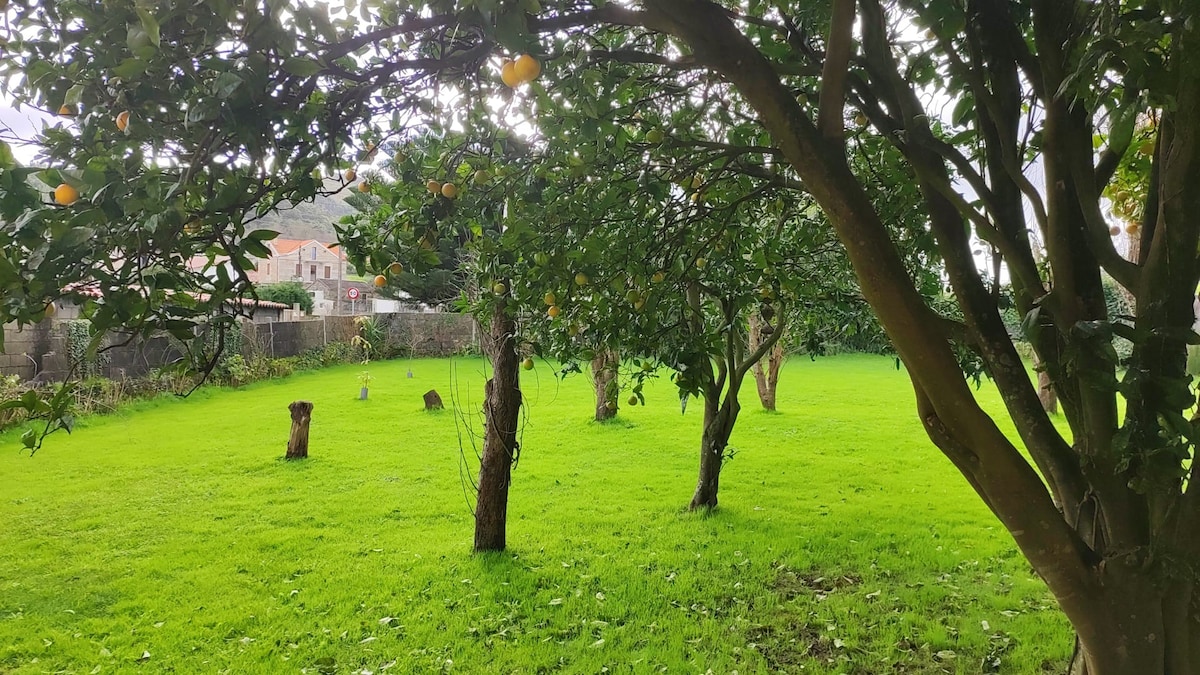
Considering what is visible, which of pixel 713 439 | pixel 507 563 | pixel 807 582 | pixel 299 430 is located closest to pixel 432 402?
pixel 299 430

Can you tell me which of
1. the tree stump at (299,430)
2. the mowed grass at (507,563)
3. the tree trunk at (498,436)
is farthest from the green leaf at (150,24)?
the tree stump at (299,430)

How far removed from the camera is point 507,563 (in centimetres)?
454

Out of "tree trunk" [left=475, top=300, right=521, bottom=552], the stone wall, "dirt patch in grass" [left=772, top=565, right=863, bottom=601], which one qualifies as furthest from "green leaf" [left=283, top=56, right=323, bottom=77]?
"dirt patch in grass" [left=772, top=565, right=863, bottom=601]

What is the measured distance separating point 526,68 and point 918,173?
1230mm

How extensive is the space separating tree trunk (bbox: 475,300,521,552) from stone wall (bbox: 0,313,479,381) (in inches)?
70.2

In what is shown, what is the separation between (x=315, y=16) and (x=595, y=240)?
60.6 inches

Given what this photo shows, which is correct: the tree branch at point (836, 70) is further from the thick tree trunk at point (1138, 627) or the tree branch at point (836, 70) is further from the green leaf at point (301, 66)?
the thick tree trunk at point (1138, 627)

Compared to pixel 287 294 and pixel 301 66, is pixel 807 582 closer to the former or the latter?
pixel 301 66

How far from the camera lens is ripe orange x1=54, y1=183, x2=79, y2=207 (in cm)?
119

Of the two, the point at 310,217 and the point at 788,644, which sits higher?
the point at 310,217

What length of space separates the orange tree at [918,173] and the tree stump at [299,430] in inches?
229

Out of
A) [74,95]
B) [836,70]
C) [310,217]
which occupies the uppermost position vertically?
[310,217]

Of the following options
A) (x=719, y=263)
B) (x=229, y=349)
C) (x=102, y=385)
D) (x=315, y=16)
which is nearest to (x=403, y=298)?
(x=229, y=349)

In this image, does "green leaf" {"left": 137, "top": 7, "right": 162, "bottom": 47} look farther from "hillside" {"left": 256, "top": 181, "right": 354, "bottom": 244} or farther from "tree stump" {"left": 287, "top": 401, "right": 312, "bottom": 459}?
"tree stump" {"left": 287, "top": 401, "right": 312, "bottom": 459}
